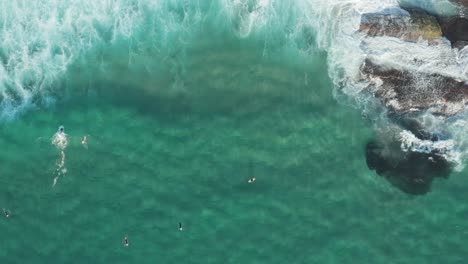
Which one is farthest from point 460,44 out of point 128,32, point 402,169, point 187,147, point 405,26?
point 128,32

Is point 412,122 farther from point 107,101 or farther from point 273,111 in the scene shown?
point 107,101

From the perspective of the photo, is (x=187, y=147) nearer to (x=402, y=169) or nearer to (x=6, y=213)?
(x=6, y=213)

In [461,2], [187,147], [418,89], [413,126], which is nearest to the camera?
[461,2]

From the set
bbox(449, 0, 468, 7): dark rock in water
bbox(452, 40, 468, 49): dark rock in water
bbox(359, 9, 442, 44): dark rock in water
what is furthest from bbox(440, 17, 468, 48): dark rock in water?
bbox(449, 0, 468, 7): dark rock in water

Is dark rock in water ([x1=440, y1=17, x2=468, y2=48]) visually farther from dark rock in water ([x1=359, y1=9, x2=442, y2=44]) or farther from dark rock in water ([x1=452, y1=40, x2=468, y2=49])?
dark rock in water ([x1=359, y1=9, x2=442, y2=44])

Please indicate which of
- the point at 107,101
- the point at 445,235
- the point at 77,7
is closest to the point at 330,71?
the point at 445,235

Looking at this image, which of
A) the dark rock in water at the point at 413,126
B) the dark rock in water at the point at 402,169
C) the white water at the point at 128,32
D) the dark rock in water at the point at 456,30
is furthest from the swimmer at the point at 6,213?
the dark rock in water at the point at 456,30

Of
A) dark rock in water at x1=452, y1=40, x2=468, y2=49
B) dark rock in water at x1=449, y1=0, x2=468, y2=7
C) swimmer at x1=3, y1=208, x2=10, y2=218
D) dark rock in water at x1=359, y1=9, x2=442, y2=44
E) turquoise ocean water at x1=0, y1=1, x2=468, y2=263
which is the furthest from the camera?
swimmer at x1=3, y1=208, x2=10, y2=218

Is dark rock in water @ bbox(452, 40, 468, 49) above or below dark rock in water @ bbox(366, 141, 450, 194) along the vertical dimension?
above
